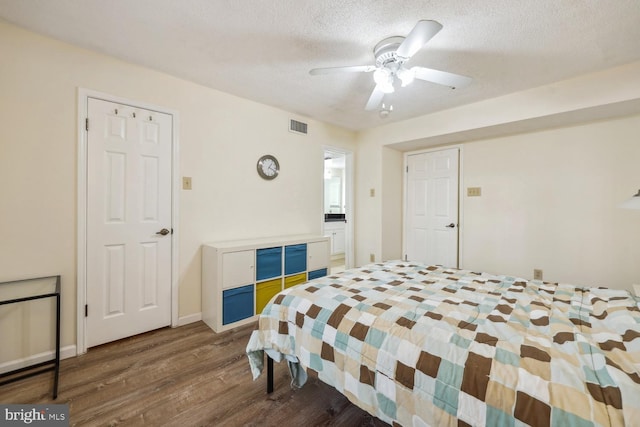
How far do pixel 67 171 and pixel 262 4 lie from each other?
1.88 meters

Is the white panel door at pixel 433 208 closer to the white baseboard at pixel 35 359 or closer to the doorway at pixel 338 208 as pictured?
the doorway at pixel 338 208

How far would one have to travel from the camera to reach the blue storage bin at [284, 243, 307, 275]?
2.99m

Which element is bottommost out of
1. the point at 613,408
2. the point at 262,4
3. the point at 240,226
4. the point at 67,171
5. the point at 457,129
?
the point at 613,408

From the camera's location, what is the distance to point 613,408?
Answer: 75 cm

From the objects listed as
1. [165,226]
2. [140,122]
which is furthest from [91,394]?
[140,122]

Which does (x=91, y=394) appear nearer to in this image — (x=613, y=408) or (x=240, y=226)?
(x=240, y=226)

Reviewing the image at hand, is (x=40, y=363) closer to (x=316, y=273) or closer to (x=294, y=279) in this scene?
(x=294, y=279)

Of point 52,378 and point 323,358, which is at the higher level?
point 323,358

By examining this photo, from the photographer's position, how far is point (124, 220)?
2.29m

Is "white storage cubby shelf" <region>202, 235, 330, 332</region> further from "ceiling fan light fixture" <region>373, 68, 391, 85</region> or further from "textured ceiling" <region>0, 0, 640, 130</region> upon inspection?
"ceiling fan light fixture" <region>373, 68, 391, 85</region>

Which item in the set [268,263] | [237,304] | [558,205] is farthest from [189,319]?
[558,205]

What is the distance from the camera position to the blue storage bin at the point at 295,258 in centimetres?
299

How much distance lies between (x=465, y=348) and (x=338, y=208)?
5792 millimetres

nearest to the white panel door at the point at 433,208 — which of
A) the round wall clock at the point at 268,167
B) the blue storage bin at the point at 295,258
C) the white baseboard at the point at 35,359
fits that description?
the blue storage bin at the point at 295,258
